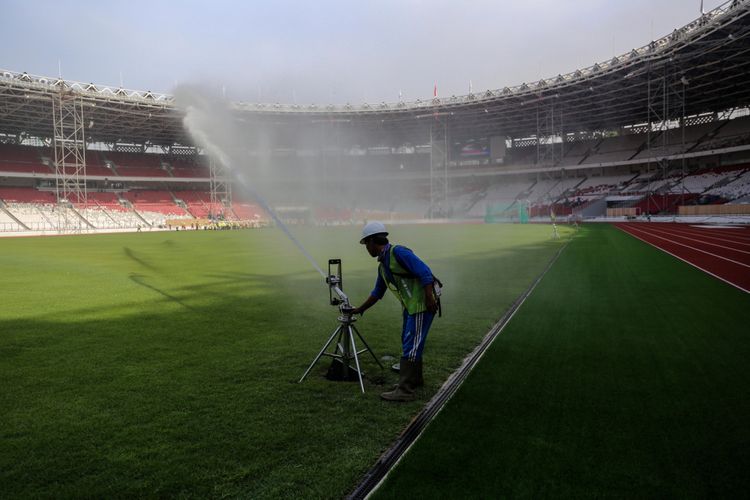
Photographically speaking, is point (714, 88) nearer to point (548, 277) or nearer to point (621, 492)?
point (548, 277)

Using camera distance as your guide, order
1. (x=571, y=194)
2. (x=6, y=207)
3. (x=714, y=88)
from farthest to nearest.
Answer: (x=571, y=194) → (x=6, y=207) → (x=714, y=88)

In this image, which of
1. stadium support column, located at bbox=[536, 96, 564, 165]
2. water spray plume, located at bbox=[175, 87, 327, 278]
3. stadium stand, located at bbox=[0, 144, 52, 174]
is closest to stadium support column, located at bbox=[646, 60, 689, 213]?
stadium support column, located at bbox=[536, 96, 564, 165]

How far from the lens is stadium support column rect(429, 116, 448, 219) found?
58.4 metres

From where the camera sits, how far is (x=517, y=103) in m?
51.8

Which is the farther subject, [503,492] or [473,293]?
[473,293]

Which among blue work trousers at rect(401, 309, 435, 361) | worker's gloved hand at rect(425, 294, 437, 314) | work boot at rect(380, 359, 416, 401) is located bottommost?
work boot at rect(380, 359, 416, 401)

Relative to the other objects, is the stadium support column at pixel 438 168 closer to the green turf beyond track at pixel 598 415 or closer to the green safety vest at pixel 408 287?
the green turf beyond track at pixel 598 415

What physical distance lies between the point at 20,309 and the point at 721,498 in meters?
10.5

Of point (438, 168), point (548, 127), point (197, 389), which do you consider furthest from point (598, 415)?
point (438, 168)

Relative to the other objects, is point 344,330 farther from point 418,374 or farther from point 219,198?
point 219,198

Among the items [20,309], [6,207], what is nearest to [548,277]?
[20,309]

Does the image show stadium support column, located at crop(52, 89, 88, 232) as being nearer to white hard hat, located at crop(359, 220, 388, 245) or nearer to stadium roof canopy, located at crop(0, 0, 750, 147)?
stadium roof canopy, located at crop(0, 0, 750, 147)

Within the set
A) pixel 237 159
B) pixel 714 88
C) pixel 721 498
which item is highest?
pixel 714 88

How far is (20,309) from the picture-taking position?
8602 mm
